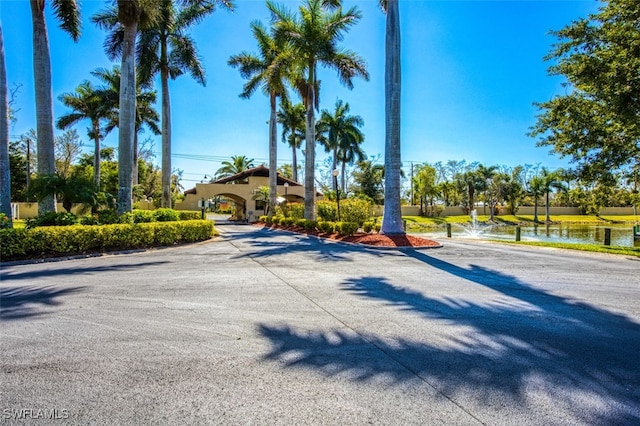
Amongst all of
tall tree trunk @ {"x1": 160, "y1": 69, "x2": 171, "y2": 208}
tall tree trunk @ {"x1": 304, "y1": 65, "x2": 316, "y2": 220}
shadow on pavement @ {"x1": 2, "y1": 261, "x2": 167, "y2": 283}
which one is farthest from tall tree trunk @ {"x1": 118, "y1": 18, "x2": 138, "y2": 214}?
tall tree trunk @ {"x1": 304, "y1": 65, "x2": 316, "y2": 220}

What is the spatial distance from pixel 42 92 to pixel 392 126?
12.9 m

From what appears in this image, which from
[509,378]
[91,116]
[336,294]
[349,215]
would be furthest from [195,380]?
[91,116]

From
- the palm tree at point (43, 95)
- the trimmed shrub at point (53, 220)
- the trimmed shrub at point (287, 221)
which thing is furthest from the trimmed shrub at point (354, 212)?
the palm tree at point (43, 95)

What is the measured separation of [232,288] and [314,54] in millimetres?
17167

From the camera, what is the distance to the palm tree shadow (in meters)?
4.87

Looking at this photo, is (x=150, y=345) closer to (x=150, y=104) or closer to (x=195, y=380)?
(x=195, y=380)

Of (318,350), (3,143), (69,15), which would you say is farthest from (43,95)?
(318,350)

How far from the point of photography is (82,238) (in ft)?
34.6

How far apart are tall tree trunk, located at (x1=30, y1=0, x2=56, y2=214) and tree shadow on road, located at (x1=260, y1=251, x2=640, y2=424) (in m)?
12.4

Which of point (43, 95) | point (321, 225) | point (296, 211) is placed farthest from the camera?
point (296, 211)

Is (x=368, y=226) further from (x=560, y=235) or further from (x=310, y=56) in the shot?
(x=560, y=235)

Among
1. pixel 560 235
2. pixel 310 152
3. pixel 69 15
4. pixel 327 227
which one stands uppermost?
pixel 69 15

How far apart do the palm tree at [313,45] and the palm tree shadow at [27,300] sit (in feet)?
49.5

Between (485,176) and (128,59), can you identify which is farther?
(485,176)
